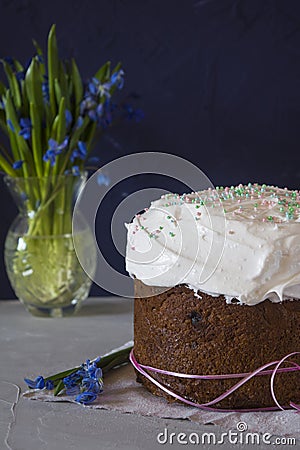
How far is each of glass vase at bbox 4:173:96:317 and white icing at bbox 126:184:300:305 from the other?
607mm

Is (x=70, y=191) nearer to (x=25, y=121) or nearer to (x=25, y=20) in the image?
(x=25, y=121)

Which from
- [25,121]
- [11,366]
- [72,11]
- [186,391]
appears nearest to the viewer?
[186,391]

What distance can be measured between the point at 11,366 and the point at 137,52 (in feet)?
3.23

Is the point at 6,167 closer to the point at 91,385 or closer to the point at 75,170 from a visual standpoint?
the point at 75,170

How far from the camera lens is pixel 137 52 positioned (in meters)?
2.30

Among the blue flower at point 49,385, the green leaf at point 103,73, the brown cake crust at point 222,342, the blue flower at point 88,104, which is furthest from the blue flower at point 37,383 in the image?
the green leaf at point 103,73

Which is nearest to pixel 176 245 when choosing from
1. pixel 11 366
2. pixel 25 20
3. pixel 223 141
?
pixel 11 366

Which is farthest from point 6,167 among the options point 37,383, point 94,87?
point 37,383

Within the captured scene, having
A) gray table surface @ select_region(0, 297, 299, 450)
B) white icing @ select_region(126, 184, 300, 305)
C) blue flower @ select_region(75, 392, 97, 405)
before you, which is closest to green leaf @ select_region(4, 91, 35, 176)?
gray table surface @ select_region(0, 297, 299, 450)

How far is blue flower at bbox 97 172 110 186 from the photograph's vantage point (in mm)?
1635

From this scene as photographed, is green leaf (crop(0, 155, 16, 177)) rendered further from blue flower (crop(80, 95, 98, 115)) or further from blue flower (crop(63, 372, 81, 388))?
blue flower (crop(63, 372, 81, 388))

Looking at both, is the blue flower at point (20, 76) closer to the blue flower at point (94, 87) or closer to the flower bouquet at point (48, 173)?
the flower bouquet at point (48, 173)

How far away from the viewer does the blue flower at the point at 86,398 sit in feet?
4.81

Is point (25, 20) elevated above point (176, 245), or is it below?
above
